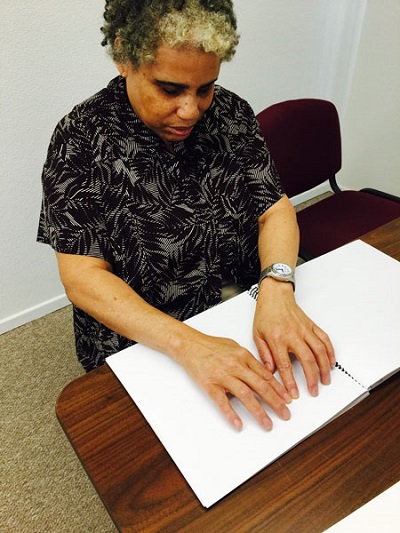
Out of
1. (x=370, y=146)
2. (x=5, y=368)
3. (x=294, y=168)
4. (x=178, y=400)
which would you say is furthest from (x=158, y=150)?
(x=370, y=146)

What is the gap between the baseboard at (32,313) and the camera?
6.41ft

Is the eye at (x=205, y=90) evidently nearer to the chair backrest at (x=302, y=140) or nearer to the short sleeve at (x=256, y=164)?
the short sleeve at (x=256, y=164)

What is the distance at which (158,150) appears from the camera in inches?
38.0

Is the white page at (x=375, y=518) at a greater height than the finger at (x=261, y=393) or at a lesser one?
lesser

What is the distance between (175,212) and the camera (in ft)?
3.23

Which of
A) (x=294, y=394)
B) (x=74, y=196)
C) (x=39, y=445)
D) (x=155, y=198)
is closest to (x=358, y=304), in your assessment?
(x=294, y=394)

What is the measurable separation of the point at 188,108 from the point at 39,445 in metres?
1.29

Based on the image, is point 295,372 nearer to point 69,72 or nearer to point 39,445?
point 39,445

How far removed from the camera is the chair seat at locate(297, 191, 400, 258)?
1594mm

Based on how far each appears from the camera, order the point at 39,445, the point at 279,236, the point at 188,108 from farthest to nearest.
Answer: the point at 39,445
the point at 279,236
the point at 188,108

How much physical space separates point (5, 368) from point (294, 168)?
145 cm

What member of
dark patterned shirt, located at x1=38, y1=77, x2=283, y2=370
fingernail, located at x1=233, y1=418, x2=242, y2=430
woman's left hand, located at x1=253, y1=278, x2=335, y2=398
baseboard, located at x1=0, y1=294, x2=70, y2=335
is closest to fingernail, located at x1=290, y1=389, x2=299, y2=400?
woman's left hand, located at x1=253, y1=278, x2=335, y2=398

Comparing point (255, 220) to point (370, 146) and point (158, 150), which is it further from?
point (370, 146)

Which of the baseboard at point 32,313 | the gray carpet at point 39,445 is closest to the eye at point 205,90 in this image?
the gray carpet at point 39,445
